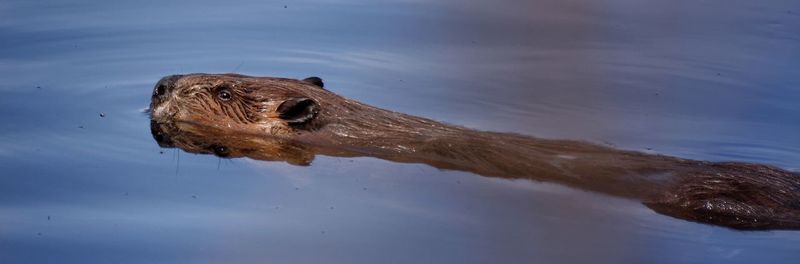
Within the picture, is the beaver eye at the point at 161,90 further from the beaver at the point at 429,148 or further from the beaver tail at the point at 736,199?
the beaver tail at the point at 736,199

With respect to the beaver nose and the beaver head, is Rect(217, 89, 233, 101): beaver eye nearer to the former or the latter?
the beaver head

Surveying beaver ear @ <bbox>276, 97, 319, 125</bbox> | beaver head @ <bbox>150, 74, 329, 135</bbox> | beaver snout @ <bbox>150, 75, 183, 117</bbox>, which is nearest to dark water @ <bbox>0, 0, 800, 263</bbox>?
beaver snout @ <bbox>150, 75, 183, 117</bbox>

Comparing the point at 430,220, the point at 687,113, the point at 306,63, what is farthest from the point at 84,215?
the point at 687,113

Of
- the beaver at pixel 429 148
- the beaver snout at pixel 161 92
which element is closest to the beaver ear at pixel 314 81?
the beaver at pixel 429 148

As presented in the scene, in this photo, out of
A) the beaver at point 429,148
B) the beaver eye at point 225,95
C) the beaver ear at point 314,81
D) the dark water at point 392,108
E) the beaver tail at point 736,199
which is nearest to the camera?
the dark water at point 392,108

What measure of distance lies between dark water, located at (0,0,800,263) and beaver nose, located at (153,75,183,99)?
0.17 metres

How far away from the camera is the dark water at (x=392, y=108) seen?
5438 mm

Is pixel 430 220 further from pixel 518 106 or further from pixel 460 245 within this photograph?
pixel 518 106

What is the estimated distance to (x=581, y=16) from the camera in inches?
372

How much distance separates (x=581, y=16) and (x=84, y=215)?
4543mm

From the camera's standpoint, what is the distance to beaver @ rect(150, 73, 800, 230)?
6.13m

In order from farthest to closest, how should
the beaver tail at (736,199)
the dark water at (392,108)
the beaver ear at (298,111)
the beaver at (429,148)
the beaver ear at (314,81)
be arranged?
the beaver ear at (314,81) < the beaver ear at (298,111) < the beaver at (429,148) < the beaver tail at (736,199) < the dark water at (392,108)

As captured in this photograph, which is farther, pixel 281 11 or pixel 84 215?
pixel 281 11

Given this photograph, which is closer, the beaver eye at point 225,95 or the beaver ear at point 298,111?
the beaver ear at point 298,111
